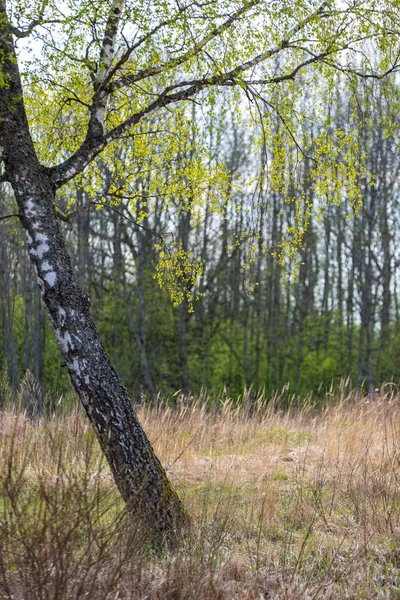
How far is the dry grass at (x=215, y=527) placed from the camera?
3119mm

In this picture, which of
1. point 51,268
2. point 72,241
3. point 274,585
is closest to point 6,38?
point 51,268

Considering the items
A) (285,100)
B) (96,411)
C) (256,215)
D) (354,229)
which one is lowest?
(96,411)

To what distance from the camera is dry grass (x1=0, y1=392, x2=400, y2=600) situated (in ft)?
10.2

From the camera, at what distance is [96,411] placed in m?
4.80

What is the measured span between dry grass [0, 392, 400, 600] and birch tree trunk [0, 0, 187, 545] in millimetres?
220

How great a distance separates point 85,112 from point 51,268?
2998 mm

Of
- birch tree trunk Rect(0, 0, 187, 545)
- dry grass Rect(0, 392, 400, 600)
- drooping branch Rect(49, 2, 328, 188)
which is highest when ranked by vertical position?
drooping branch Rect(49, 2, 328, 188)

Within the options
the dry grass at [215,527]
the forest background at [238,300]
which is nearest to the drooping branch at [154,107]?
the dry grass at [215,527]

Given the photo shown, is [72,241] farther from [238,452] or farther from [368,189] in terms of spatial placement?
[238,452]

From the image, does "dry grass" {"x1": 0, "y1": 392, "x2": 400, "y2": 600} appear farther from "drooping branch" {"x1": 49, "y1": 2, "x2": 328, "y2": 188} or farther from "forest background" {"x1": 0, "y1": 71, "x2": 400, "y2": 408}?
"forest background" {"x1": 0, "y1": 71, "x2": 400, "y2": 408}

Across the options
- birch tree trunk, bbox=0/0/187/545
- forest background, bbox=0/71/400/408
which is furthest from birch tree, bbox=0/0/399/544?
forest background, bbox=0/71/400/408

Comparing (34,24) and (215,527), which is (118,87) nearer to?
(34,24)

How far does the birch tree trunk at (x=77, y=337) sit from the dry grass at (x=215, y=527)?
22 cm

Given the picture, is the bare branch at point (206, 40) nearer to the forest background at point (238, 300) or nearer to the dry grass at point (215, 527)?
the dry grass at point (215, 527)
